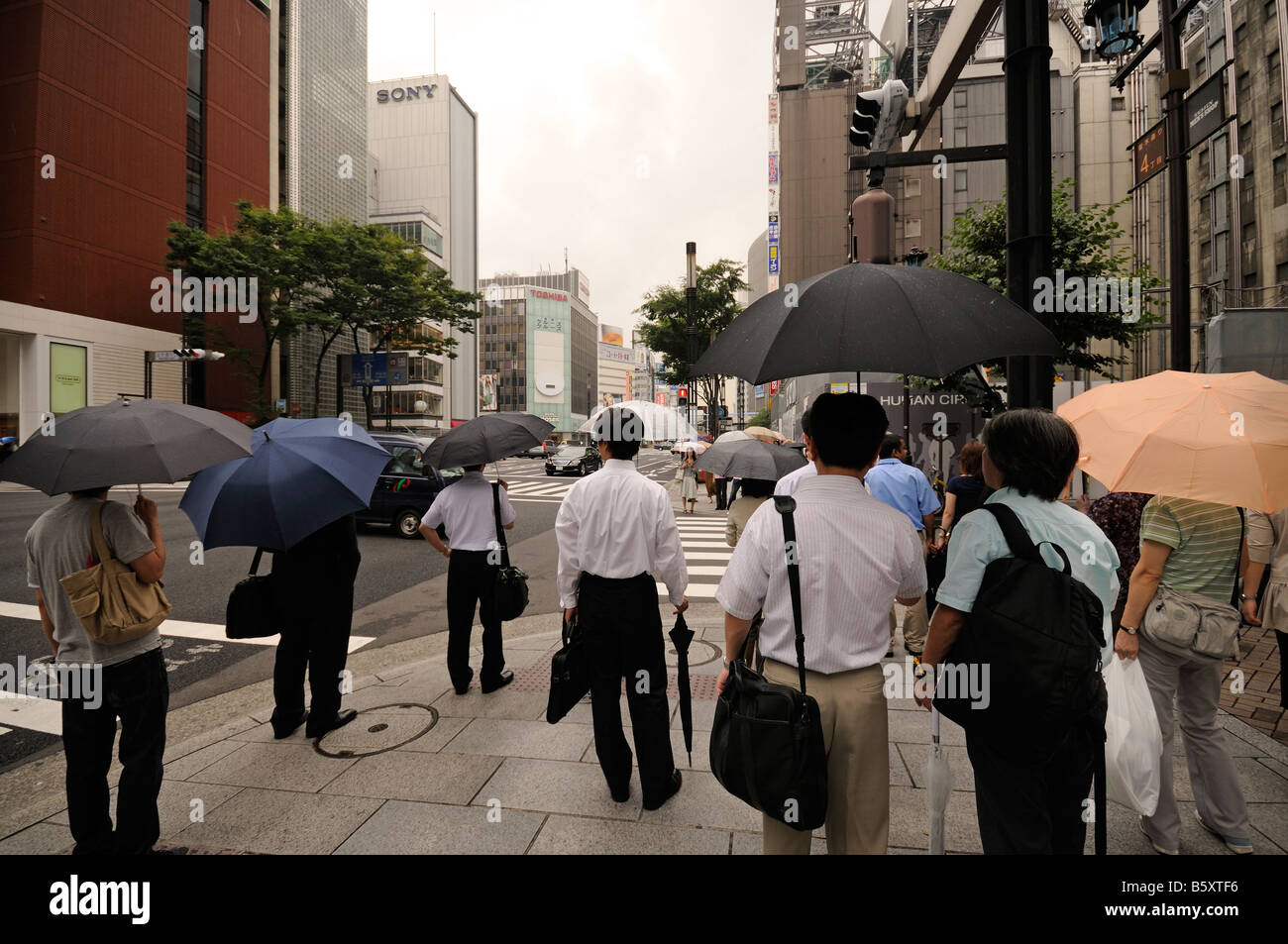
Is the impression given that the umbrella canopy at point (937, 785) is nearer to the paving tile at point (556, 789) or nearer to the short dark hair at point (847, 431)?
the short dark hair at point (847, 431)

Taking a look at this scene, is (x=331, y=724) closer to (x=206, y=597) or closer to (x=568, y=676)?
(x=568, y=676)

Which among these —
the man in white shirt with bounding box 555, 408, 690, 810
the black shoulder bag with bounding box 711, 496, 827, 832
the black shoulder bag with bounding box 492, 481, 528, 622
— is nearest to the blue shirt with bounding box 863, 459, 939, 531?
the man in white shirt with bounding box 555, 408, 690, 810

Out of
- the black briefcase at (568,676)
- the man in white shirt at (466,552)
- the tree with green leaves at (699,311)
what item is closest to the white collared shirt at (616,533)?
the black briefcase at (568,676)

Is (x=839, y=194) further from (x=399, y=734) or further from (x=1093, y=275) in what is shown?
(x=399, y=734)

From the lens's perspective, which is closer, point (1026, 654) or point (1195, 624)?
point (1026, 654)

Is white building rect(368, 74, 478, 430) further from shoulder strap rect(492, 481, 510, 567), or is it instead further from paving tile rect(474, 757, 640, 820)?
paving tile rect(474, 757, 640, 820)

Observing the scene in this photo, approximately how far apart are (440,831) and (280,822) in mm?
A: 855

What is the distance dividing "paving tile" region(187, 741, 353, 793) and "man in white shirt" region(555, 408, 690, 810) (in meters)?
1.72

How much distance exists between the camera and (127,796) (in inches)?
113

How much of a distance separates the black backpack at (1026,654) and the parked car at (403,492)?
12.1 meters

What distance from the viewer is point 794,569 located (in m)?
2.16

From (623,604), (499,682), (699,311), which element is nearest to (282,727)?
(499,682)

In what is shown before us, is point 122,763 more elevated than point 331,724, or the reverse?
point 122,763
